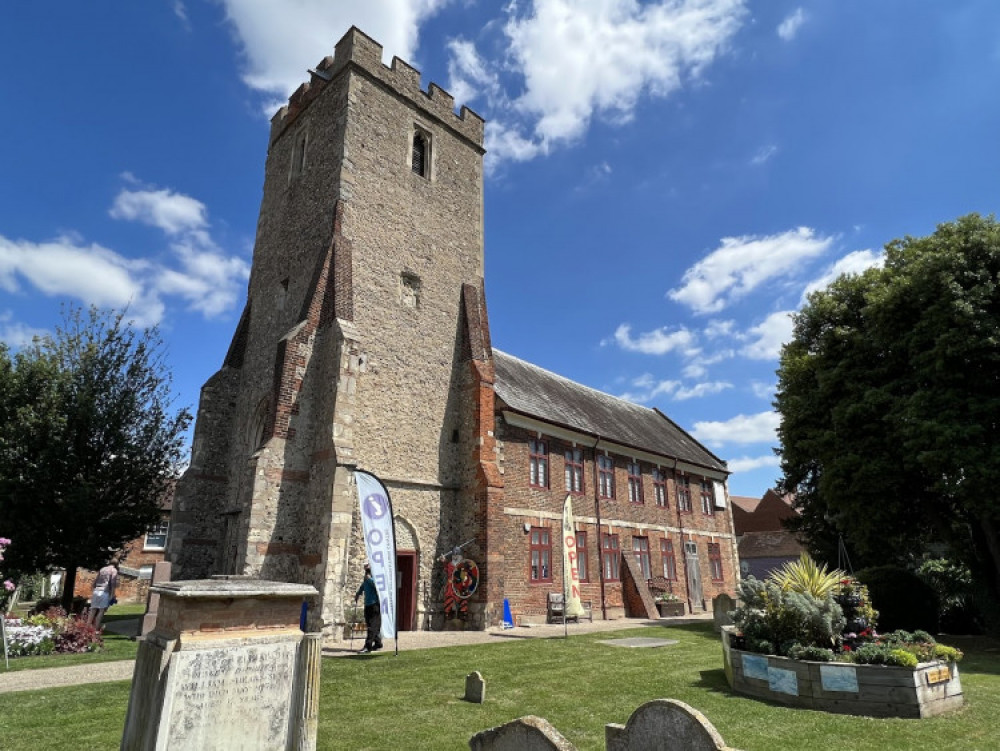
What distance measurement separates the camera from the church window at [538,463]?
2039cm

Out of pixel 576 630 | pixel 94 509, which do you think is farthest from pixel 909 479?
pixel 94 509

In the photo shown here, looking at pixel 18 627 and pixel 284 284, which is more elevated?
pixel 284 284

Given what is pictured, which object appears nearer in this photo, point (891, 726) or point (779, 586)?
point (891, 726)

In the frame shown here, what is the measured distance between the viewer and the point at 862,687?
7.59 metres

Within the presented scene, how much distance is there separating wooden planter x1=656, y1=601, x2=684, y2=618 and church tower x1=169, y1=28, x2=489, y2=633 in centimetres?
1028

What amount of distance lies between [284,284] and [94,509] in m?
9.18

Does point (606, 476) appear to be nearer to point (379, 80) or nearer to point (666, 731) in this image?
point (379, 80)

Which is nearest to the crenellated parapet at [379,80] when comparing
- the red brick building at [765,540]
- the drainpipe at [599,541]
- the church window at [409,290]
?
the church window at [409,290]

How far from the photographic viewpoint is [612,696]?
8.23m

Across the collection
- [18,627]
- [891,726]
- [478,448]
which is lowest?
[891,726]

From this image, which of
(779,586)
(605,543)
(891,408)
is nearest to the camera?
(779,586)

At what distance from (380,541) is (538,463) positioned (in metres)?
10.2

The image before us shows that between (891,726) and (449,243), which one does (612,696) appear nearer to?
(891,726)

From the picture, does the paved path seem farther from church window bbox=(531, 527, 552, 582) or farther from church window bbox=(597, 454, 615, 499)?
church window bbox=(597, 454, 615, 499)
